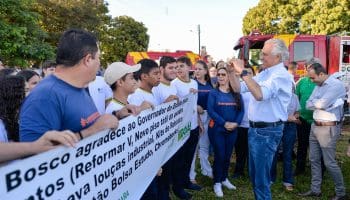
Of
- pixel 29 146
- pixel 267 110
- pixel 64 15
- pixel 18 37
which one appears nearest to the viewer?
pixel 29 146

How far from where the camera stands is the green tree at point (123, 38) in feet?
132

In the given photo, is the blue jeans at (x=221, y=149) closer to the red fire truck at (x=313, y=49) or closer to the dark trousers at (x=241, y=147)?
the dark trousers at (x=241, y=147)

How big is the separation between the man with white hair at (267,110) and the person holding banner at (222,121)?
1.36 metres

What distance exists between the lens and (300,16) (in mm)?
28562

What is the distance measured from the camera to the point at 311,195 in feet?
18.5

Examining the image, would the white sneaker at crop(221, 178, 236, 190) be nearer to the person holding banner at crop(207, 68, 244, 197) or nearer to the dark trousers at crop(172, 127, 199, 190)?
the person holding banner at crop(207, 68, 244, 197)

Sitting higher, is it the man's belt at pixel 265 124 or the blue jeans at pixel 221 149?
the man's belt at pixel 265 124

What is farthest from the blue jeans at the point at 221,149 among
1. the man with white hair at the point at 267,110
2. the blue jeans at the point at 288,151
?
the man with white hair at the point at 267,110

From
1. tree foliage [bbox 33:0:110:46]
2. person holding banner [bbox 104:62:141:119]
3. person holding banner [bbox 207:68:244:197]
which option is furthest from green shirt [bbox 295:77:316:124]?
tree foliage [bbox 33:0:110:46]

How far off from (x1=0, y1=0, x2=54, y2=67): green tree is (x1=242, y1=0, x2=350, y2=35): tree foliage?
18.1 metres

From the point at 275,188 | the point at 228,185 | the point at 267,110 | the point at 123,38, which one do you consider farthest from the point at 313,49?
the point at 123,38

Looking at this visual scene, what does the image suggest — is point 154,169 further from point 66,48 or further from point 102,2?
point 102,2

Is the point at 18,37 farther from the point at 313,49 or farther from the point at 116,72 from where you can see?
the point at 116,72

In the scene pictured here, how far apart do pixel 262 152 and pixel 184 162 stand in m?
1.72
